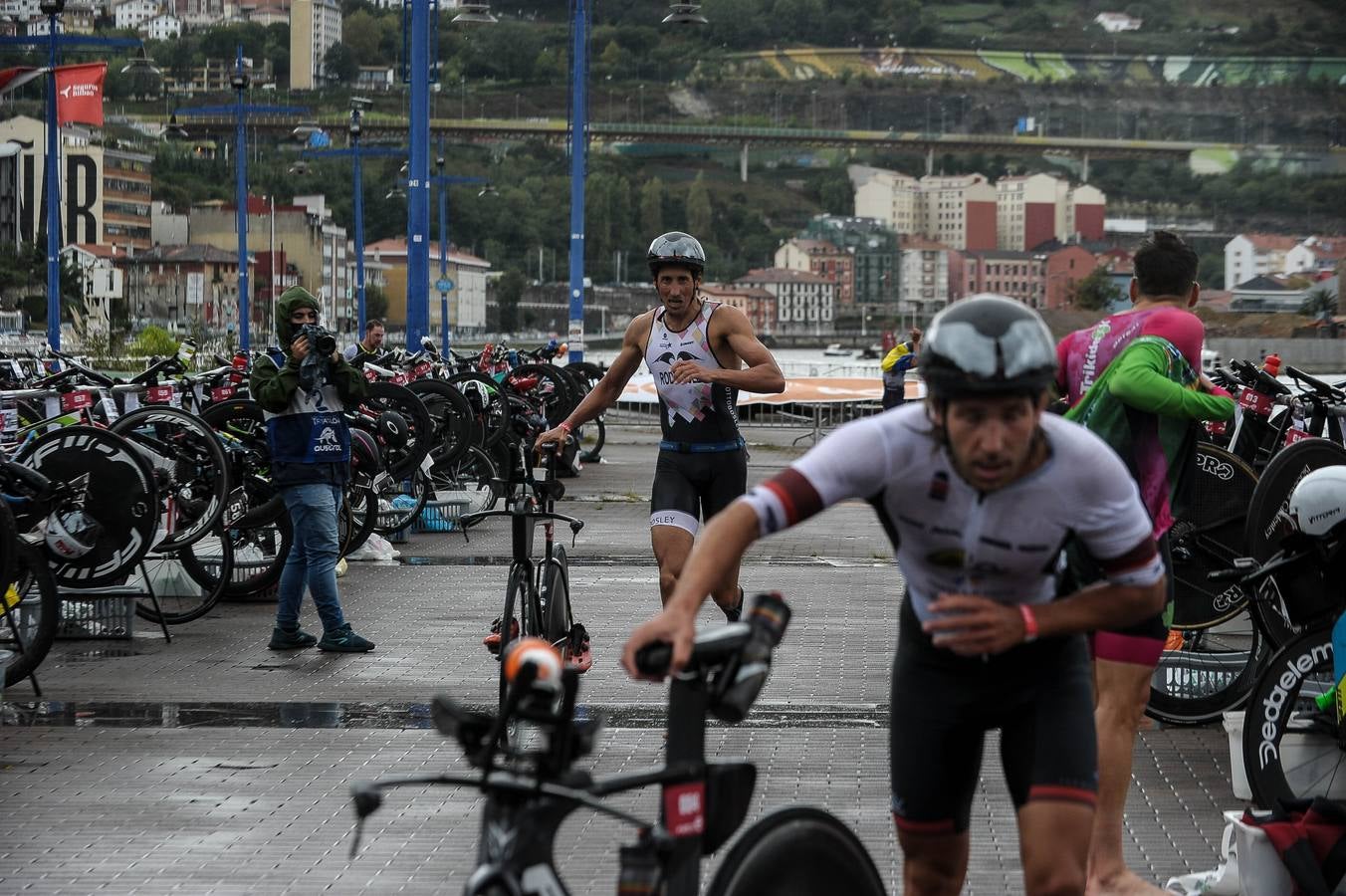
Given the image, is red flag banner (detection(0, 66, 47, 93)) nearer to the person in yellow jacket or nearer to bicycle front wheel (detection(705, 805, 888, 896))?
the person in yellow jacket

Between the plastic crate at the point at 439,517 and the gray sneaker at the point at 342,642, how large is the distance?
681 centimetres

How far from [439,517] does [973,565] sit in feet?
45.4

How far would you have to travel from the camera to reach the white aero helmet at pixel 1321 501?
19.9 ft

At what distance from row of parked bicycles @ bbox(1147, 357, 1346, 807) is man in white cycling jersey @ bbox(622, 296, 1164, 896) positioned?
187cm

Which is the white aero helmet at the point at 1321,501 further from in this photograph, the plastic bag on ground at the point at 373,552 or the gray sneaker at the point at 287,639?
the plastic bag on ground at the point at 373,552

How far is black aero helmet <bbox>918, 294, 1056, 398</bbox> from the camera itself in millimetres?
3529

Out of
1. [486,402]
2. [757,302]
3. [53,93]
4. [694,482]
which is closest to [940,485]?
[694,482]

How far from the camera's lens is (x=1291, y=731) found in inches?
240

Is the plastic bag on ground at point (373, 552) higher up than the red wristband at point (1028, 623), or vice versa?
the red wristband at point (1028, 623)

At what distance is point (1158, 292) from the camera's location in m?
6.33

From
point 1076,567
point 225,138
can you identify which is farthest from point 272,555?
point 225,138

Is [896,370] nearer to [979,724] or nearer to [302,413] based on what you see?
[302,413]

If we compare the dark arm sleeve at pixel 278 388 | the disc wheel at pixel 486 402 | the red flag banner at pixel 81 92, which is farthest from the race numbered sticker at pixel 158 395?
the red flag banner at pixel 81 92

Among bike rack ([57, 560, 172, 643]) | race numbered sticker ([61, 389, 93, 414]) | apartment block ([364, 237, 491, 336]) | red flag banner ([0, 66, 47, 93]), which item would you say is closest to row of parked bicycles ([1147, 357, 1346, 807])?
bike rack ([57, 560, 172, 643])
